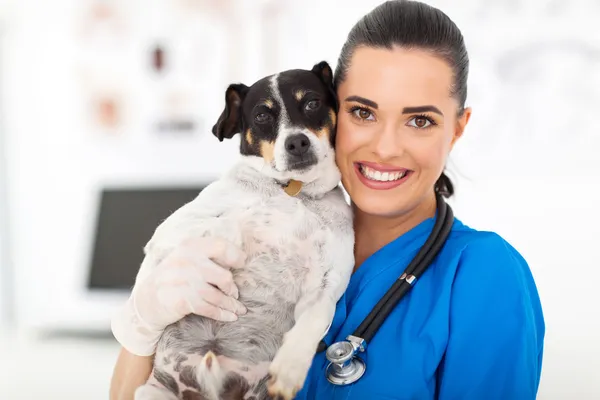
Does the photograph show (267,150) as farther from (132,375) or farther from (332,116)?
(132,375)

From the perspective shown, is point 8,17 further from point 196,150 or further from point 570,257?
point 570,257

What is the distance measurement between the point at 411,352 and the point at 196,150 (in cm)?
243

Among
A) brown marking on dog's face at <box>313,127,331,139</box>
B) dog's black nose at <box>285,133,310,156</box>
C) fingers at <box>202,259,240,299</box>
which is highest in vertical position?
brown marking on dog's face at <box>313,127,331,139</box>

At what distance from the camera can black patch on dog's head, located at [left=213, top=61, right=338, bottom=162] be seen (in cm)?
128

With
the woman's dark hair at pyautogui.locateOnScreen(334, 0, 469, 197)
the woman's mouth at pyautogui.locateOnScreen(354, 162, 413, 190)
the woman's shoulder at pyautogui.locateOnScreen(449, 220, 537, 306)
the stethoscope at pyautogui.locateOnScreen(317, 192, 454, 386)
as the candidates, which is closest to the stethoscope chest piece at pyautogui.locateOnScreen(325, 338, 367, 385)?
the stethoscope at pyautogui.locateOnScreen(317, 192, 454, 386)

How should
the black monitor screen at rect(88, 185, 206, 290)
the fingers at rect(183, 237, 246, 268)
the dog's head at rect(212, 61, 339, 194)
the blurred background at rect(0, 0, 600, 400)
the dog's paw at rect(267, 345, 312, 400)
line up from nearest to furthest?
the dog's paw at rect(267, 345, 312, 400) < the fingers at rect(183, 237, 246, 268) < the dog's head at rect(212, 61, 339, 194) < the blurred background at rect(0, 0, 600, 400) < the black monitor screen at rect(88, 185, 206, 290)

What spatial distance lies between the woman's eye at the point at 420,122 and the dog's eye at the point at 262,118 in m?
0.34

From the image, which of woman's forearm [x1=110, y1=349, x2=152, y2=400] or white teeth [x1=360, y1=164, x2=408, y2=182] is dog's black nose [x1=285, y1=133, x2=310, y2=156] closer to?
white teeth [x1=360, y1=164, x2=408, y2=182]

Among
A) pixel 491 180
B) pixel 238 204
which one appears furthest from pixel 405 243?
pixel 491 180

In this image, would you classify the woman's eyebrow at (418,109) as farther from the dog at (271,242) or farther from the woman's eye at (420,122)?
the dog at (271,242)

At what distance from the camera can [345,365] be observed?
1.04m

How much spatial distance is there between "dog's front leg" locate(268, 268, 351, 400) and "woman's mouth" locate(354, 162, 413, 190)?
10.1 inches

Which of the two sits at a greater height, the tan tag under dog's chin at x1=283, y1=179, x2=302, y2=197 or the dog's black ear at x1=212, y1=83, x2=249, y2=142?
the dog's black ear at x1=212, y1=83, x2=249, y2=142

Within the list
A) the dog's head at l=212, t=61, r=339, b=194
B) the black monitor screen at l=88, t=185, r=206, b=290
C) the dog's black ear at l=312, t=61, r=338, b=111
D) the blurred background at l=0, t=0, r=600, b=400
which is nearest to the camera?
Result: the dog's head at l=212, t=61, r=339, b=194
